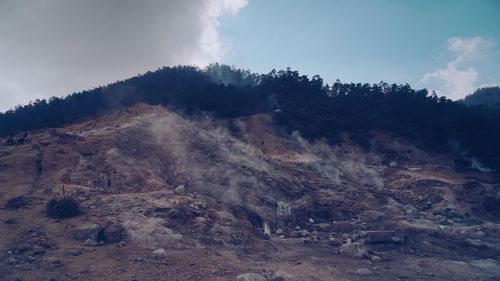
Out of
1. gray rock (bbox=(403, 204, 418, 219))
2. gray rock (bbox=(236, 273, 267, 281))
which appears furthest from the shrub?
gray rock (bbox=(403, 204, 418, 219))

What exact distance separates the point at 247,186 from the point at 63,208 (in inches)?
416

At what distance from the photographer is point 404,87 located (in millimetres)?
47125

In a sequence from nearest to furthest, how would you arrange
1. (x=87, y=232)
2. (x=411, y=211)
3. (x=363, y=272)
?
(x=363, y=272)
(x=87, y=232)
(x=411, y=211)

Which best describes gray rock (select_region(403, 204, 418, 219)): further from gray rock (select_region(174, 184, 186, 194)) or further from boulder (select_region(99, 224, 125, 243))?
boulder (select_region(99, 224, 125, 243))

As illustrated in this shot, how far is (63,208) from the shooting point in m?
18.5

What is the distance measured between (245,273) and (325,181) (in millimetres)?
14323

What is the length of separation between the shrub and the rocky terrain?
0.39m

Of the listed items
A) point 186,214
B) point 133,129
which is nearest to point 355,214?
point 186,214

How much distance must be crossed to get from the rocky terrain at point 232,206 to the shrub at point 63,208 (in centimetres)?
39

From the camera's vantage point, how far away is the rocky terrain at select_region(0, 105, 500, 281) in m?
15.1

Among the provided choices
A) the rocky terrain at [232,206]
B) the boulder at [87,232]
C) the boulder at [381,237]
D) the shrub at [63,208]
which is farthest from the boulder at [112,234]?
the boulder at [381,237]

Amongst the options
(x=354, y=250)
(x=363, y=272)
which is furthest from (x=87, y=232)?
(x=354, y=250)

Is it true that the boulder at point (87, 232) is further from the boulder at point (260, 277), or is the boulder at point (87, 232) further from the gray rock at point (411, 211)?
the gray rock at point (411, 211)

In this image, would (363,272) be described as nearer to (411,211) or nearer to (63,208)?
(411,211)
